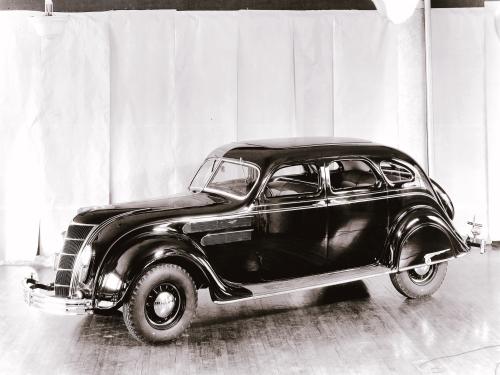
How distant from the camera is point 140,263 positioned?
5031 mm

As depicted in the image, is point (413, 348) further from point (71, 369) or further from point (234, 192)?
point (71, 369)

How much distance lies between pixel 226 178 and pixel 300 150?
0.65 meters

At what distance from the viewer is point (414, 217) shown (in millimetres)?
6102

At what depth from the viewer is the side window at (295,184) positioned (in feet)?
18.9

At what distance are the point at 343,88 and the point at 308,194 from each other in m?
2.75

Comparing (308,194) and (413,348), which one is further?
(308,194)

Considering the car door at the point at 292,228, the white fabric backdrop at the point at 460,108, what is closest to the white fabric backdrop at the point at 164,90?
the white fabric backdrop at the point at 460,108

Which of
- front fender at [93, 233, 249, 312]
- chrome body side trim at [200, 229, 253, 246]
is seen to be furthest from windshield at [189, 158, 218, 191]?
front fender at [93, 233, 249, 312]

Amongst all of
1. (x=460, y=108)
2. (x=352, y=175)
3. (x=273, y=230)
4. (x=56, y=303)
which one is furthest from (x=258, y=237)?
(x=460, y=108)

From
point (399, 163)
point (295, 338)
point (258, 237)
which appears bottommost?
point (295, 338)

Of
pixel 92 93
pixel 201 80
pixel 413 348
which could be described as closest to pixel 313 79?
pixel 201 80

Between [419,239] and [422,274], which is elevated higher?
[419,239]

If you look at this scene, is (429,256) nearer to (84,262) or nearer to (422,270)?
(422,270)

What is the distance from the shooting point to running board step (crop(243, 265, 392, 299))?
17.9 feet
